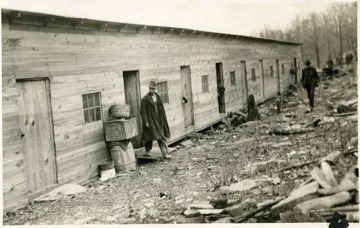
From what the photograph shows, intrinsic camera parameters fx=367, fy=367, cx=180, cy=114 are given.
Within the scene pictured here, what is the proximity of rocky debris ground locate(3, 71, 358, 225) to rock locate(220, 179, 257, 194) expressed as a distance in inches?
0.7

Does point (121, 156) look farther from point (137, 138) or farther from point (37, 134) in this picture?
point (37, 134)

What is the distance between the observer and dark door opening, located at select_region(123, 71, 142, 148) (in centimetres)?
990

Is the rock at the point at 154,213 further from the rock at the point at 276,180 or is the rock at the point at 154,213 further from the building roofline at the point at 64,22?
the building roofline at the point at 64,22

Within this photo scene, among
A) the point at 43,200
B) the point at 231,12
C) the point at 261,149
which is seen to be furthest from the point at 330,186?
the point at 43,200

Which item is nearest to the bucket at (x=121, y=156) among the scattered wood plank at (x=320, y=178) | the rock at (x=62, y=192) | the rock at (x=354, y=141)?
the rock at (x=62, y=192)

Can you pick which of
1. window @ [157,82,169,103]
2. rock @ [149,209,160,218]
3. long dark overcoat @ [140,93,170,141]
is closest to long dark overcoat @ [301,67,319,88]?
window @ [157,82,169,103]

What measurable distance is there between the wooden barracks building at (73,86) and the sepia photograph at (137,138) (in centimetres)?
3

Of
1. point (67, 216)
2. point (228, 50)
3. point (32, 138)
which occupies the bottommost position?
point (67, 216)

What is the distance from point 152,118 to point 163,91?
2.03 meters

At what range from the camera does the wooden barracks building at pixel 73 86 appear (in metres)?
6.40

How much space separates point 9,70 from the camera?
20.7 feet

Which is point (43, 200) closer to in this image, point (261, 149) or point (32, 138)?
point (32, 138)

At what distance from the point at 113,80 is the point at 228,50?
24.2 ft

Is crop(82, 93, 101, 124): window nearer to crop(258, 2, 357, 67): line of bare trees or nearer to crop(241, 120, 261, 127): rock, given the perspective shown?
crop(258, 2, 357, 67): line of bare trees
